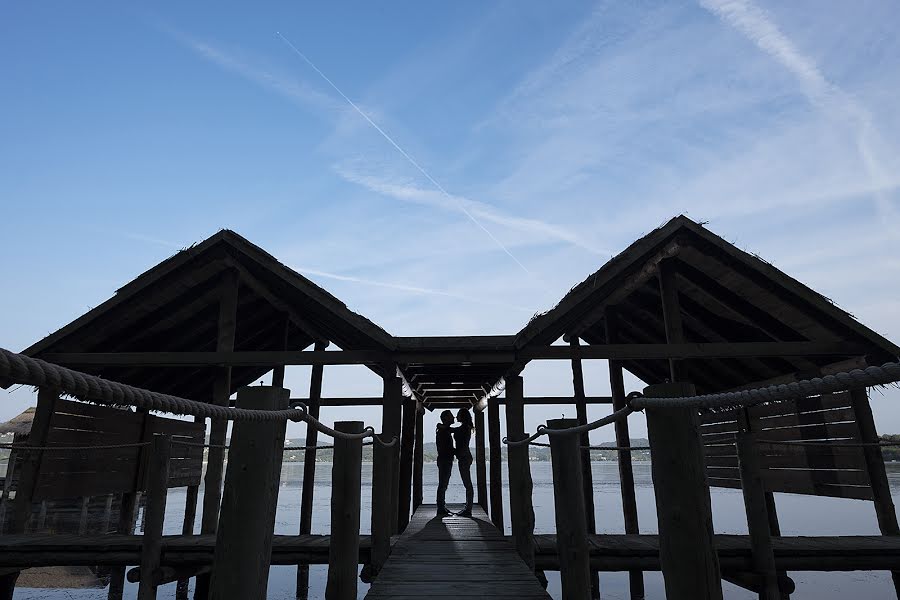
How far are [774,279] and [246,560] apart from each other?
8.56m

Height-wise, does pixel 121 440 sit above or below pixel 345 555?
above

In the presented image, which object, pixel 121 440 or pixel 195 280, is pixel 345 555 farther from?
pixel 121 440

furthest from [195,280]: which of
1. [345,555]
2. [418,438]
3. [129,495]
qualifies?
[418,438]

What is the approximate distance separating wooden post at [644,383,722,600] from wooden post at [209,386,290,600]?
166 centimetres

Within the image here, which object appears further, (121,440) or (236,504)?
(121,440)

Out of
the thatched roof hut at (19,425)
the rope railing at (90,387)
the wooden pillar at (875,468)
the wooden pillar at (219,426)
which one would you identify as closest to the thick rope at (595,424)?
the rope railing at (90,387)

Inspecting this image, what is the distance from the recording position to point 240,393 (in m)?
2.52

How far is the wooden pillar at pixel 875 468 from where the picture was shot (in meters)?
7.96

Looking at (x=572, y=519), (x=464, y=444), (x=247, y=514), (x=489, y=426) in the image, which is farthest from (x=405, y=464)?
(x=247, y=514)

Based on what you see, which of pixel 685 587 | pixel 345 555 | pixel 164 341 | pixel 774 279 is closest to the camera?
pixel 685 587

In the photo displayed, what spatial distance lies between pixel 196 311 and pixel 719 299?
9.58m

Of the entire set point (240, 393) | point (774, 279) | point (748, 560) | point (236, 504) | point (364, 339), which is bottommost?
point (748, 560)

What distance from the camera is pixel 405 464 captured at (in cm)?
1058

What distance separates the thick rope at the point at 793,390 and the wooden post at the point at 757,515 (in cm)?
484
